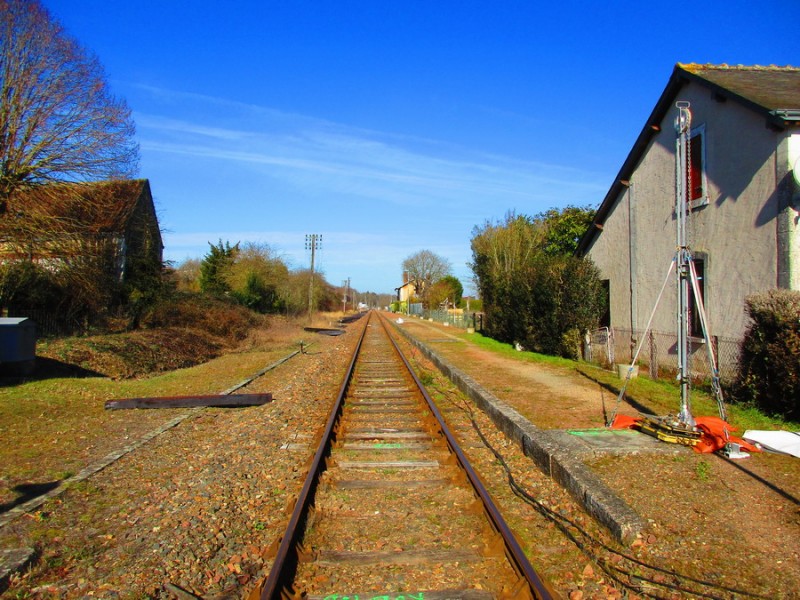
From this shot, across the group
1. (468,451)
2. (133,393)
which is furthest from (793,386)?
(133,393)

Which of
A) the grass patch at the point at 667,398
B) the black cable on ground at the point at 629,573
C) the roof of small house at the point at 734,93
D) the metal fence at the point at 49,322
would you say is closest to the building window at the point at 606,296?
the roof of small house at the point at 734,93

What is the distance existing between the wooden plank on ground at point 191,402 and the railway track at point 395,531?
2964 mm

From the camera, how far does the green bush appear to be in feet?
26.0

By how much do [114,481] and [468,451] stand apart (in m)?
4.06

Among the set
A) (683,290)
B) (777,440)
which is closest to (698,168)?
(683,290)

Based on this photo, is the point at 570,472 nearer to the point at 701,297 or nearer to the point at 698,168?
the point at 701,297

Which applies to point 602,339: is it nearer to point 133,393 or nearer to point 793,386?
point 793,386

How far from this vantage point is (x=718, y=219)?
1184cm

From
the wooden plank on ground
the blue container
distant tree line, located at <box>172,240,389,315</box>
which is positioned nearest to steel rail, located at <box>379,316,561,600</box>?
the wooden plank on ground

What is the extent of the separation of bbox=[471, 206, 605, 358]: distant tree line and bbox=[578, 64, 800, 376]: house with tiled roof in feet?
4.05

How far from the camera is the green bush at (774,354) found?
311 inches

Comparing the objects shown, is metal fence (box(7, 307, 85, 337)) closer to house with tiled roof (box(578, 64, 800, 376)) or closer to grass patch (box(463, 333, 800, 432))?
grass patch (box(463, 333, 800, 432))

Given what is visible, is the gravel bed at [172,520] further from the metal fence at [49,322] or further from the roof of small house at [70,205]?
the roof of small house at [70,205]

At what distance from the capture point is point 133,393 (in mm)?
11164
